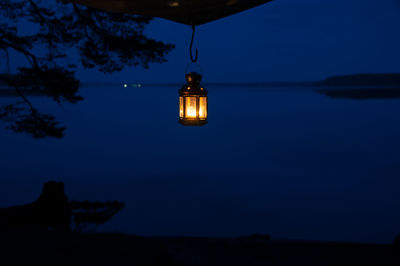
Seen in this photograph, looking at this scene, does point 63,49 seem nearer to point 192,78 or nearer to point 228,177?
point 192,78

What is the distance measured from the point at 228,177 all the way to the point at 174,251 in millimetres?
9865

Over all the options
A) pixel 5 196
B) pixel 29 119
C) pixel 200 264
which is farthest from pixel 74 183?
pixel 200 264

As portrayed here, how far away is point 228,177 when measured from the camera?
13805 mm

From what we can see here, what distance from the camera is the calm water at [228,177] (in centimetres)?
928

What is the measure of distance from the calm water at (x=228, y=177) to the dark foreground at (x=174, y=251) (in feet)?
14.8

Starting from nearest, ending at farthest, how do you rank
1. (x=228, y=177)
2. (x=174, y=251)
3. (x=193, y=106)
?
(x=193, y=106)
(x=174, y=251)
(x=228, y=177)

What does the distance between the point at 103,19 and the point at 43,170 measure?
11629 mm

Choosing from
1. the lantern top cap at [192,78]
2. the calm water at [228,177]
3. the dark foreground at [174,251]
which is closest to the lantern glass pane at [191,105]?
the lantern top cap at [192,78]

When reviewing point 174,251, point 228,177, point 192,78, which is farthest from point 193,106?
point 228,177

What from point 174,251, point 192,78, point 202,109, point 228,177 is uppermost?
point 192,78

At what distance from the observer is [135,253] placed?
2986 millimetres

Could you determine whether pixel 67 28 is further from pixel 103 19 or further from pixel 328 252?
pixel 328 252

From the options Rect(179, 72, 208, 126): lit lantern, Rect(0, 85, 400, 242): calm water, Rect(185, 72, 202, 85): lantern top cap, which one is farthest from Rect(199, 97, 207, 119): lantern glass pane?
Rect(0, 85, 400, 242): calm water

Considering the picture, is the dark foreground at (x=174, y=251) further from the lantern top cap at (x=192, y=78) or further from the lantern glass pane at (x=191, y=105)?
the lantern top cap at (x=192, y=78)
